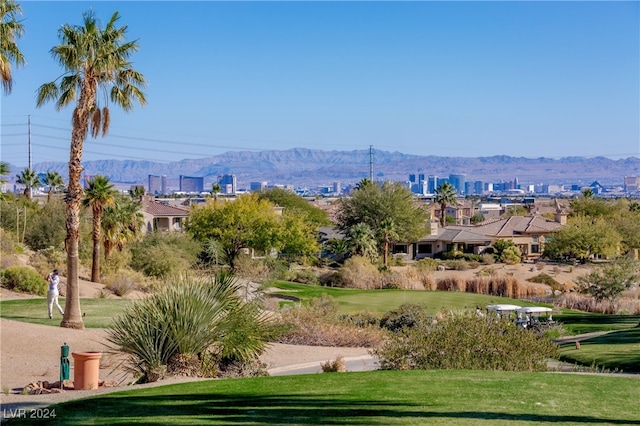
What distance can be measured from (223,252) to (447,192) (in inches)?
1917

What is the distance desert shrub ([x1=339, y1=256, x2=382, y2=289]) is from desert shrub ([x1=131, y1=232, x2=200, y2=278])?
35.5 feet

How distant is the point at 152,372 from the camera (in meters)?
17.9

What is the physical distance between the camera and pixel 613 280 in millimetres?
45438

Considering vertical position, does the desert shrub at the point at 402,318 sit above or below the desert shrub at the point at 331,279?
above

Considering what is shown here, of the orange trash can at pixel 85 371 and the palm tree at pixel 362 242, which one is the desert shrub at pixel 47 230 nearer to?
the palm tree at pixel 362 242

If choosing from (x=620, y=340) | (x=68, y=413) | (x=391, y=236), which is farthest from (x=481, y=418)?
(x=391, y=236)

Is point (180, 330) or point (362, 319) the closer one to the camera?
point (180, 330)

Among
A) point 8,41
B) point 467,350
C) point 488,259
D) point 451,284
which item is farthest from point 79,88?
point 488,259

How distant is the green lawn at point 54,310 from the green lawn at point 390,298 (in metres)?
12.1

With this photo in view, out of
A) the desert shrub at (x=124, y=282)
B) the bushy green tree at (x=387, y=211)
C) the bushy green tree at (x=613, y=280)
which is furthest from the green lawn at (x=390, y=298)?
the bushy green tree at (x=387, y=211)

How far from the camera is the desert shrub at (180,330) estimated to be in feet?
59.5

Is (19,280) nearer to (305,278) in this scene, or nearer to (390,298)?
(390,298)

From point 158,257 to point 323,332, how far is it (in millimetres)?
23327

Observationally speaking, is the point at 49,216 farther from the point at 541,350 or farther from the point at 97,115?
the point at 541,350
